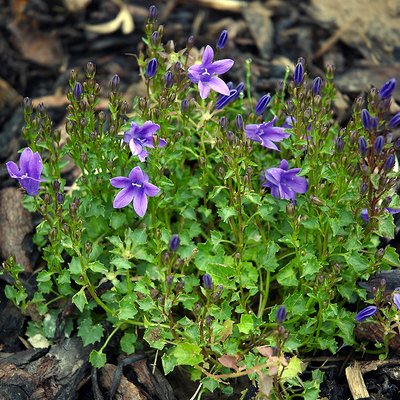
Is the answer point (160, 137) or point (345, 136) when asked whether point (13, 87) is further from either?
point (345, 136)

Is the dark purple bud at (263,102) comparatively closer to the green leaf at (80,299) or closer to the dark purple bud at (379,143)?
the dark purple bud at (379,143)

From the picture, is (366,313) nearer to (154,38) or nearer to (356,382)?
(356,382)

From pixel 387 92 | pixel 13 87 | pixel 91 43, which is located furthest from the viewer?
pixel 91 43

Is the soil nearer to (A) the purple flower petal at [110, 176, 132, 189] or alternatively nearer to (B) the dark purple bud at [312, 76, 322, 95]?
(A) the purple flower petal at [110, 176, 132, 189]

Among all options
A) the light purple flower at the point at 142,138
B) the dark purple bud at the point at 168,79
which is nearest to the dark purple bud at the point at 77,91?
the light purple flower at the point at 142,138

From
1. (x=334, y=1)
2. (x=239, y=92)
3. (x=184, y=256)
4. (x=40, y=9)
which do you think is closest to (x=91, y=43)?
(x=40, y=9)
